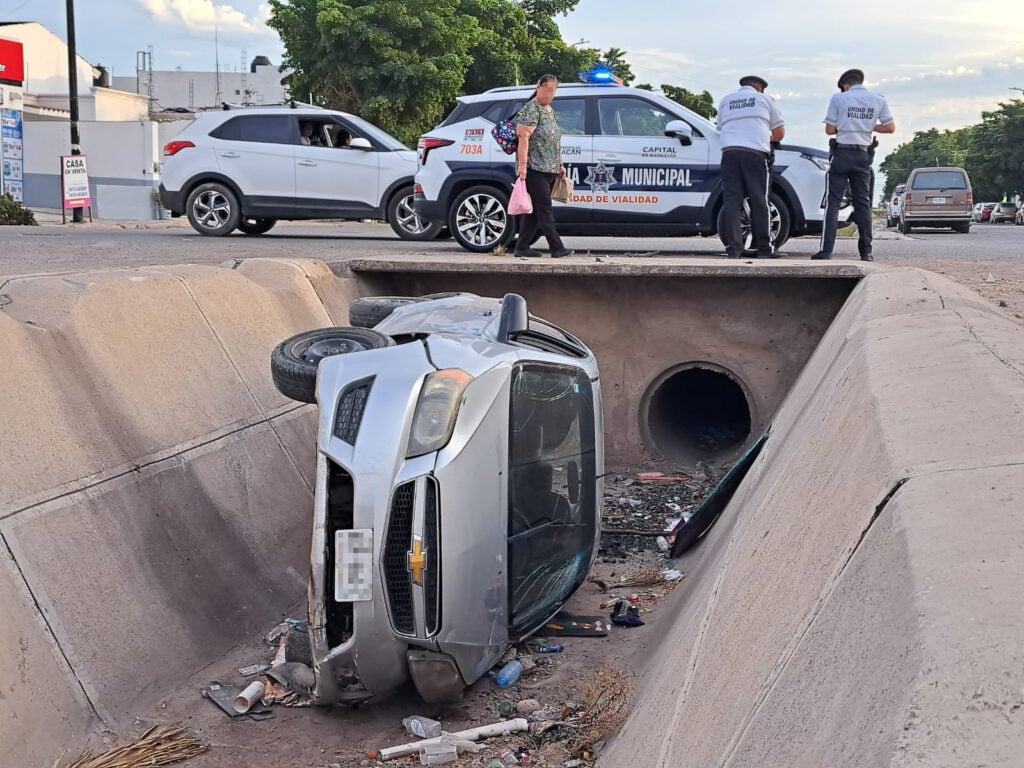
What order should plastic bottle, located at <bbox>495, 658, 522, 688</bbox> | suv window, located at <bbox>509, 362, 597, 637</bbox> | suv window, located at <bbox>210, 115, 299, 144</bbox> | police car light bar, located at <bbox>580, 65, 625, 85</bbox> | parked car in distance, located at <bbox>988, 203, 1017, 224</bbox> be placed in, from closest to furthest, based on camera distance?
1. suv window, located at <bbox>509, 362, 597, 637</bbox>
2. plastic bottle, located at <bbox>495, 658, 522, 688</bbox>
3. police car light bar, located at <bbox>580, 65, 625, 85</bbox>
4. suv window, located at <bbox>210, 115, 299, 144</bbox>
5. parked car in distance, located at <bbox>988, 203, 1017, 224</bbox>

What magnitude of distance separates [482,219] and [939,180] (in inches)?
812

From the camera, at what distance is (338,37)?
30859 mm

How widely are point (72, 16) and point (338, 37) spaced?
26.7ft

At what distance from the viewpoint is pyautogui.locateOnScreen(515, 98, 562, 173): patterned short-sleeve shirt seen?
417 inches

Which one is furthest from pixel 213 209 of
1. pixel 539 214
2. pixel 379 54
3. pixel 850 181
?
pixel 379 54

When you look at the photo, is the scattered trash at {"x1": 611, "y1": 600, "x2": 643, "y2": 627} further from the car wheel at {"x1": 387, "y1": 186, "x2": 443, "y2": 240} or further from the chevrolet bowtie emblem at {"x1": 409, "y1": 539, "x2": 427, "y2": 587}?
the car wheel at {"x1": 387, "y1": 186, "x2": 443, "y2": 240}

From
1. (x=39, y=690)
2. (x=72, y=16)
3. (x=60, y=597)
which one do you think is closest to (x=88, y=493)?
(x=60, y=597)

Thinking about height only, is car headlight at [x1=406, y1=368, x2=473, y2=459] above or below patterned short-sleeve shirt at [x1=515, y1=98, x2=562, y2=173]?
below

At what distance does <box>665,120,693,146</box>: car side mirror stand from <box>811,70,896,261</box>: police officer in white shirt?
204cm

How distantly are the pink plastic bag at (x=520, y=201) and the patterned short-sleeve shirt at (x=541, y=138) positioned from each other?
0.77 ft

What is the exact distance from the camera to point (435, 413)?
15.9 ft

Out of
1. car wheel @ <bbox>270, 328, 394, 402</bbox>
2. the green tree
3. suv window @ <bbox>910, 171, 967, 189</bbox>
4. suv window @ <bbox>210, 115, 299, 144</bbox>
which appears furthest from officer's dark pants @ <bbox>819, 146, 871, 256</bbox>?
the green tree

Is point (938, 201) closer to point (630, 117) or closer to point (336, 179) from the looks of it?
point (630, 117)

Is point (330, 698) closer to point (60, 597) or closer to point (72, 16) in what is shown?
point (60, 597)
